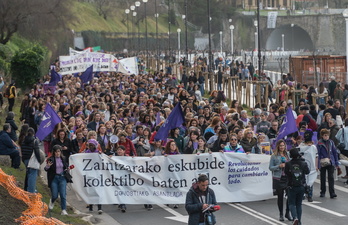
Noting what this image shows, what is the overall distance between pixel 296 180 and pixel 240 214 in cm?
213

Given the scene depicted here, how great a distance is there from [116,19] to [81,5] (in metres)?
9.50

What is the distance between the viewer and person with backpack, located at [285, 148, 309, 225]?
1581 cm

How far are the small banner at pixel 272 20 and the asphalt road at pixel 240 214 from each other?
126233 mm

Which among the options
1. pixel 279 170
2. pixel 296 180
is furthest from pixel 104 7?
pixel 296 180

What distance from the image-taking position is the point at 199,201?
1284 cm

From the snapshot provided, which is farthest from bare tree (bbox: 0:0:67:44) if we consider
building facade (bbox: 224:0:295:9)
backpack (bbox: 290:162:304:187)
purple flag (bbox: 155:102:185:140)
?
building facade (bbox: 224:0:295:9)

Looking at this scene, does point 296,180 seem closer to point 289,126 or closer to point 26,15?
point 289,126

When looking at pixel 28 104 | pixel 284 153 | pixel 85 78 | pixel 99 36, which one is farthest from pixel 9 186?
pixel 99 36

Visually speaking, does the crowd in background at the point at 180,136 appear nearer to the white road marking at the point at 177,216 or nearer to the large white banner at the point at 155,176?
the large white banner at the point at 155,176

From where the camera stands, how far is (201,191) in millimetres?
12891

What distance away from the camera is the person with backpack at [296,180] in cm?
1581

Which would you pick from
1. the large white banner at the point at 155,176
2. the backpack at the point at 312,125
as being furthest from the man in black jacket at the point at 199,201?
the backpack at the point at 312,125

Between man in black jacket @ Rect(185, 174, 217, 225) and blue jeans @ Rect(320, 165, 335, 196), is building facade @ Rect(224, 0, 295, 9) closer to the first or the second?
blue jeans @ Rect(320, 165, 335, 196)

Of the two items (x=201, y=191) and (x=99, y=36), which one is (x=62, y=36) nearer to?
(x=99, y=36)
